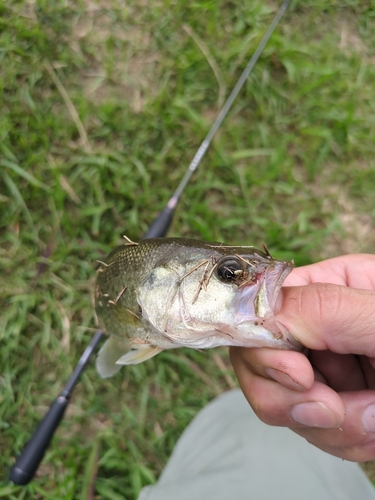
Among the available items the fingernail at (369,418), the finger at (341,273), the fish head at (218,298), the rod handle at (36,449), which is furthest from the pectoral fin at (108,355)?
the fingernail at (369,418)

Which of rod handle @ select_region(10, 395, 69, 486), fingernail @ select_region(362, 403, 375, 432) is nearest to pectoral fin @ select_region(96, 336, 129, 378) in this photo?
rod handle @ select_region(10, 395, 69, 486)

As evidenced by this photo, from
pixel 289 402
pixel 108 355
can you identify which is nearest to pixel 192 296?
pixel 289 402

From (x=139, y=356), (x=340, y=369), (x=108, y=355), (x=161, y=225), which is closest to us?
(x=139, y=356)

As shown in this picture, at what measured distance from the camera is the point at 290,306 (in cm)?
126

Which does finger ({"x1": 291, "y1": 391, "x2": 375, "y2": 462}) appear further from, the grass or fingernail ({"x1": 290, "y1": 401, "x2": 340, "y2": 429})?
the grass

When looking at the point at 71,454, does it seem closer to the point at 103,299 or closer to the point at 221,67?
the point at 103,299

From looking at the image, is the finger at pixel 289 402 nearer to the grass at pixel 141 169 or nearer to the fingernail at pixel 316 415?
the fingernail at pixel 316 415

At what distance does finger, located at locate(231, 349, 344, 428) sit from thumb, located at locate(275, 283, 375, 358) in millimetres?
196

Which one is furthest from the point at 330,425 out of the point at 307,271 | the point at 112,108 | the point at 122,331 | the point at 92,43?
the point at 92,43

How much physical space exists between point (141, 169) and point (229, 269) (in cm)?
160

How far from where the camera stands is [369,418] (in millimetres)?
1359

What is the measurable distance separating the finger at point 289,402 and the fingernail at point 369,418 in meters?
0.10

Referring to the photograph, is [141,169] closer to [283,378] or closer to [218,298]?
[218,298]

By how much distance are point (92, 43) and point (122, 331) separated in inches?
88.9
